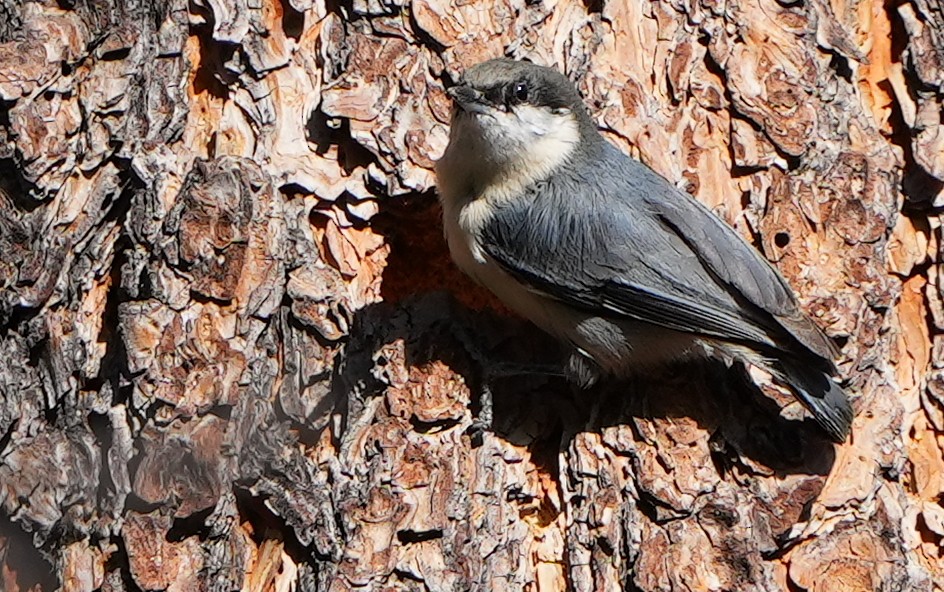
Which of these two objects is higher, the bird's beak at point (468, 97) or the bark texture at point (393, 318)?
the bird's beak at point (468, 97)

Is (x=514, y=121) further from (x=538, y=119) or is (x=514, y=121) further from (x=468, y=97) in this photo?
(x=468, y=97)

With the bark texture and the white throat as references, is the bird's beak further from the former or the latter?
the bark texture

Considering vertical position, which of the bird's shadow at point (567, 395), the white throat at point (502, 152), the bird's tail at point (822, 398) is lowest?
the bird's shadow at point (567, 395)

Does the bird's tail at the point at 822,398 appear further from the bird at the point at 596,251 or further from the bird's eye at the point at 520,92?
the bird's eye at the point at 520,92

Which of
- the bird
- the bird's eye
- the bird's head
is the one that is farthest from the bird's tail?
the bird's eye

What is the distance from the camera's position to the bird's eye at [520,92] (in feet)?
9.14

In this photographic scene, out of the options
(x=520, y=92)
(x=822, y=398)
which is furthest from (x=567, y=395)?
(x=520, y=92)

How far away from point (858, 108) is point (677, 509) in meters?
1.11

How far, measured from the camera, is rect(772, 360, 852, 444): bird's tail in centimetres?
266

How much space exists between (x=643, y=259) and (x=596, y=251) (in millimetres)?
106

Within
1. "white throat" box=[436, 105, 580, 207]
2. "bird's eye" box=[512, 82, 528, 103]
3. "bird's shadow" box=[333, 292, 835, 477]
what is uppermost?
"bird's eye" box=[512, 82, 528, 103]

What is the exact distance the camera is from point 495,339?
2914mm

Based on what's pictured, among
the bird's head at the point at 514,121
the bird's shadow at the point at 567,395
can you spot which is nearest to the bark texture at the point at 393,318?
the bird's shadow at the point at 567,395

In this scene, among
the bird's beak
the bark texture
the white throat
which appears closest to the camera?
the bark texture
